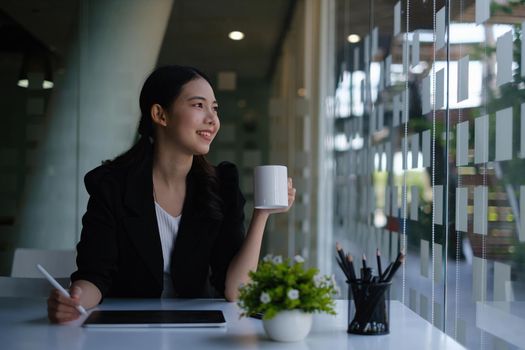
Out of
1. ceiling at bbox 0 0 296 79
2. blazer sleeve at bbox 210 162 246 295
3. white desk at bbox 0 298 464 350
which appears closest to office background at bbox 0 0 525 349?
ceiling at bbox 0 0 296 79

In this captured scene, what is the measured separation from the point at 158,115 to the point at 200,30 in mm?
2648

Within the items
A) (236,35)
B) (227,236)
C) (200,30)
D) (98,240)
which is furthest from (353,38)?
(98,240)

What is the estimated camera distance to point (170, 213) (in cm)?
224

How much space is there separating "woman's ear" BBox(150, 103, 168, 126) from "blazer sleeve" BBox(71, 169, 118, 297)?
0.26 metres

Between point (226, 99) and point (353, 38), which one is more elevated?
point (353, 38)

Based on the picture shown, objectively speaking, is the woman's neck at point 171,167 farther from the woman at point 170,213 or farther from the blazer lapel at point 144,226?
the blazer lapel at point 144,226

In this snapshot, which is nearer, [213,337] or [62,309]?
[213,337]

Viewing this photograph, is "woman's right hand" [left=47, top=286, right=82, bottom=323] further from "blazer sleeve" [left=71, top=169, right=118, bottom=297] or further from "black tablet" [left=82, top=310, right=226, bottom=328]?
"blazer sleeve" [left=71, top=169, right=118, bottom=297]

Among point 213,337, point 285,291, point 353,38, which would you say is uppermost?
point 353,38

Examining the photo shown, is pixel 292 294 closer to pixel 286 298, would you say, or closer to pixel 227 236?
pixel 286 298

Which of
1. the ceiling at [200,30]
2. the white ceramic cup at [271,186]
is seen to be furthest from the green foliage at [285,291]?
the ceiling at [200,30]

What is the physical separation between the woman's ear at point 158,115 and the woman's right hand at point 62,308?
760mm

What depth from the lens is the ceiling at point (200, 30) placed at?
4719 mm

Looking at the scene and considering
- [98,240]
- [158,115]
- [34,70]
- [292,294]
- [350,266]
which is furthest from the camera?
[34,70]
